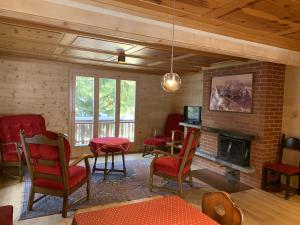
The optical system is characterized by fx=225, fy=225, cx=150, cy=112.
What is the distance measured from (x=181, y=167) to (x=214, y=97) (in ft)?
6.43

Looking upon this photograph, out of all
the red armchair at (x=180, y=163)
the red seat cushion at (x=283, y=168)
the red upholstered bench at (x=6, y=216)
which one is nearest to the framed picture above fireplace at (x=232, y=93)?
the red seat cushion at (x=283, y=168)

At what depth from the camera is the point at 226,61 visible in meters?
4.26

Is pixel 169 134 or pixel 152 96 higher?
pixel 152 96

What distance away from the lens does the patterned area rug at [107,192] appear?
9.42ft

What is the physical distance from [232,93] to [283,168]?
5.01 ft

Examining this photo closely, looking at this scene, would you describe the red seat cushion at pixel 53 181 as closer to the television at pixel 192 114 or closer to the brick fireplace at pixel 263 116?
the brick fireplace at pixel 263 116

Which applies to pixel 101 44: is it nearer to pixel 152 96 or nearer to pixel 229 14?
pixel 229 14

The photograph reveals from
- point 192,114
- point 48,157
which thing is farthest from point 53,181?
point 192,114

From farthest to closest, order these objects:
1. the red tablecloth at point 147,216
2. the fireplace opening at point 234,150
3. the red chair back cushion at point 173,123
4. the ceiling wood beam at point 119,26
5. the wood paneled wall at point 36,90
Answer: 1. the red chair back cushion at point 173,123
2. the wood paneled wall at point 36,90
3. the fireplace opening at point 234,150
4. the ceiling wood beam at point 119,26
5. the red tablecloth at point 147,216

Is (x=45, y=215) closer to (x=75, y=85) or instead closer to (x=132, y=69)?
(x=75, y=85)

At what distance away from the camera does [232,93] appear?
4.23 meters

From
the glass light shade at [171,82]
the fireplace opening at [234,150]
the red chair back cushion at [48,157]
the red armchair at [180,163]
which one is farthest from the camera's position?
the fireplace opening at [234,150]

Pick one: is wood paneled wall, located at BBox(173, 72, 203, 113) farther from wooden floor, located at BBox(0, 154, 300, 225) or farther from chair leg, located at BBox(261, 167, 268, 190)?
wooden floor, located at BBox(0, 154, 300, 225)

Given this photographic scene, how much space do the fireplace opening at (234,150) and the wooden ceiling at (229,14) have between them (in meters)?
1.99
